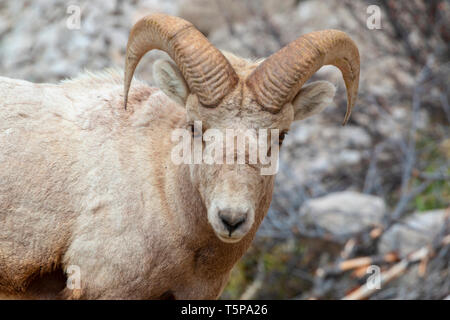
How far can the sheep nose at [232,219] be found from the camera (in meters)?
4.17

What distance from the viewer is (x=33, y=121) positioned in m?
5.23

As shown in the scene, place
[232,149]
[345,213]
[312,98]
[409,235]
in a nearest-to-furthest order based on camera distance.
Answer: [232,149] < [312,98] < [409,235] < [345,213]

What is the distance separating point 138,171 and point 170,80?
889 millimetres

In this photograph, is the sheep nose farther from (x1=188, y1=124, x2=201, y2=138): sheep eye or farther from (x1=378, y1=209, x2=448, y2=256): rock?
(x1=378, y1=209, x2=448, y2=256): rock

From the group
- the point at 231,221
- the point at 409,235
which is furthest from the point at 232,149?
the point at 409,235

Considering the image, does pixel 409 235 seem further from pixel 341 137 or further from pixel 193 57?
pixel 193 57

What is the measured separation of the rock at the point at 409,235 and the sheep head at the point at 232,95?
4632 mm

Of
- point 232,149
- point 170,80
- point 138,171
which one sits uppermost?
point 170,80

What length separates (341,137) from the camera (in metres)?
12.6

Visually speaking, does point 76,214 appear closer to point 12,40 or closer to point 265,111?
point 265,111

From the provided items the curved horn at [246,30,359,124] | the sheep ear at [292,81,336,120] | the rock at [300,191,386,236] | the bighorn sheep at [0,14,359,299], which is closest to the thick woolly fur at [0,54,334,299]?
the bighorn sheep at [0,14,359,299]

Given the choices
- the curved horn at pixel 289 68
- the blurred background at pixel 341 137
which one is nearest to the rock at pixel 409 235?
the blurred background at pixel 341 137

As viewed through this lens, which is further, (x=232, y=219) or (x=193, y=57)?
(x=193, y=57)

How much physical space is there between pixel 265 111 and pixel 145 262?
5.64 ft
